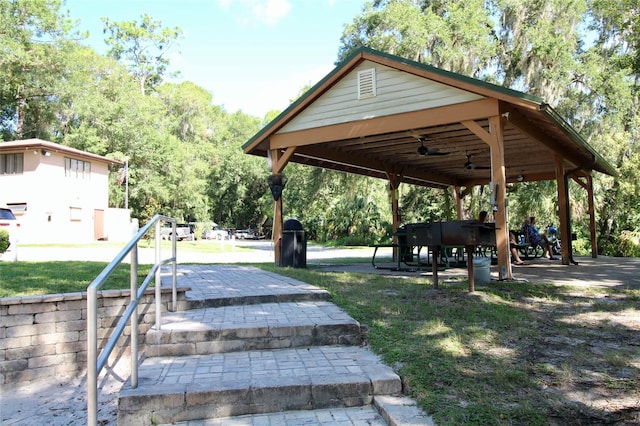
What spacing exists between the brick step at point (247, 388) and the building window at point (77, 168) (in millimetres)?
26479

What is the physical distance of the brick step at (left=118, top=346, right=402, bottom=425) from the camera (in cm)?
293

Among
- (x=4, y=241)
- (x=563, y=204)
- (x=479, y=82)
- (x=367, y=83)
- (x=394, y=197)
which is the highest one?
(x=367, y=83)

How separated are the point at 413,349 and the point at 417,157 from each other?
9.67 meters

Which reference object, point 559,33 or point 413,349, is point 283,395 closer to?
point 413,349

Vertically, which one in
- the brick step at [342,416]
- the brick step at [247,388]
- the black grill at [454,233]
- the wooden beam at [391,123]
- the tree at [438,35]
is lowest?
the brick step at [342,416]

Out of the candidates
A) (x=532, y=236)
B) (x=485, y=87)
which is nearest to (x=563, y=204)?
(x=532, y=236)

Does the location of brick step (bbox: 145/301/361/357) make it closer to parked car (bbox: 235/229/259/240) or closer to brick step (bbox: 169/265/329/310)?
brick step (bbox: 169/265/329/310)

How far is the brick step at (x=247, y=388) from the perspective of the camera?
2.93 meters

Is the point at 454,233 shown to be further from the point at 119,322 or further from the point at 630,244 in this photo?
the point at 630,244

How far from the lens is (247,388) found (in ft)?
9.95

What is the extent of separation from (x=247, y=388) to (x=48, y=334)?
2626mm

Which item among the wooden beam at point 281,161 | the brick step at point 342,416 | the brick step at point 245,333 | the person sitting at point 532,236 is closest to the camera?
the brick step at point 342,416

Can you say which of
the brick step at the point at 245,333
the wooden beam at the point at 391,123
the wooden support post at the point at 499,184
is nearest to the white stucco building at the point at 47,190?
the wooden beam at the point at 391,123

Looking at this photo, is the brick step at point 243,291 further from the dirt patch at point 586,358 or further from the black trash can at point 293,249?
the dirt patch at point 586,358
